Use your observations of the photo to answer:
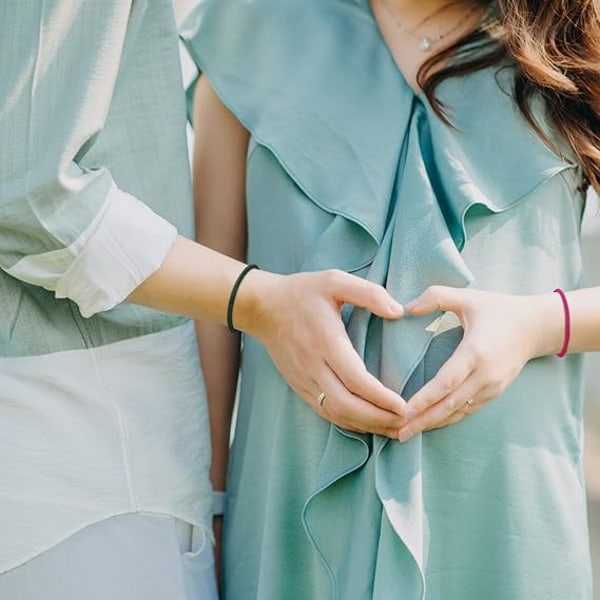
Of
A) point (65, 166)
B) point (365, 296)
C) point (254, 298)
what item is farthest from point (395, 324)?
point (65, 166)

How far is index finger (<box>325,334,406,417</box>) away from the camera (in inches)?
60.5

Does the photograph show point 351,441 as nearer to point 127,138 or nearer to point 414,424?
point 414,424

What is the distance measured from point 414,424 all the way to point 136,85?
1.90ft

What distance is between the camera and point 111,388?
1592 mm

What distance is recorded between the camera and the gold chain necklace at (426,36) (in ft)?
6.35

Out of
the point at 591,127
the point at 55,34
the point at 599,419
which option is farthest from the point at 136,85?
the point at 599,419

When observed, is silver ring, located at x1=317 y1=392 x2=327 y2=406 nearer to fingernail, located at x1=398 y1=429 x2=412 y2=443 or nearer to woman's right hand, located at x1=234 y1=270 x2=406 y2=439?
woman's right hand, located at x1=234 y1=270 x2=406 y2=439

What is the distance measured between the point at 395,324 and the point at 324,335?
0.11 metres

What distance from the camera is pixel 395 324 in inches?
63.4

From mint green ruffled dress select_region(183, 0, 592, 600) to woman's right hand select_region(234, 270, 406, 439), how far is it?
55 millimetres

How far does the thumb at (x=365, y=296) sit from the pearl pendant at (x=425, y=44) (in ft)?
1.72

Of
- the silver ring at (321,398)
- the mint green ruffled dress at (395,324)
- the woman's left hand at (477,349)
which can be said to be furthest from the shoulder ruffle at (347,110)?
the silver ring at (321,398)

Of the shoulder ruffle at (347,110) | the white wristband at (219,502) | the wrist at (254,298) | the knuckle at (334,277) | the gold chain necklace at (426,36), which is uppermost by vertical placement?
the gold chain necklace at (426,36)

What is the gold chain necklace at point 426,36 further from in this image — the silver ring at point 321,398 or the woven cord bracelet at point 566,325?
the silver ring at point 321,398
